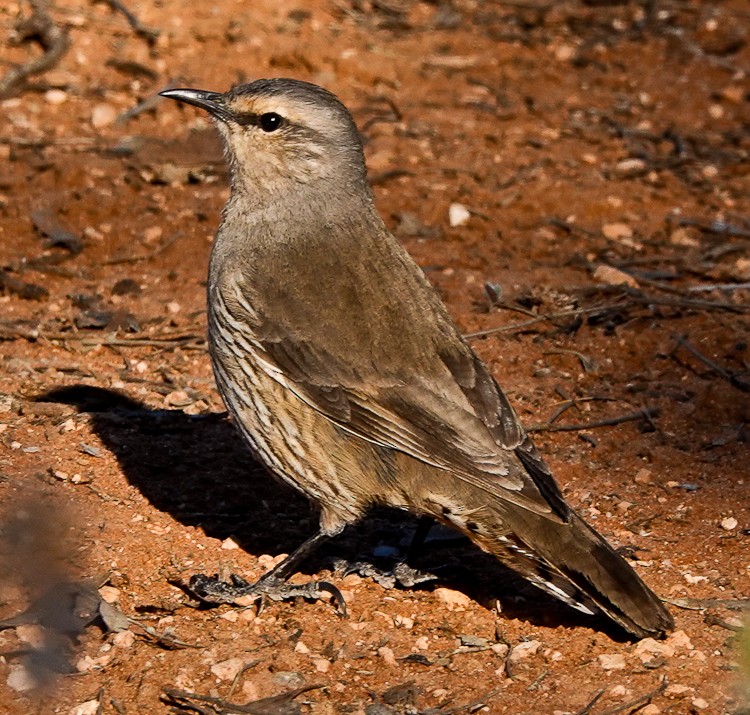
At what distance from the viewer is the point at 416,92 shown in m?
11.7

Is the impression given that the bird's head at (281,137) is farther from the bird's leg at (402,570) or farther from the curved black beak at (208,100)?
the bird's leg at (402,570)

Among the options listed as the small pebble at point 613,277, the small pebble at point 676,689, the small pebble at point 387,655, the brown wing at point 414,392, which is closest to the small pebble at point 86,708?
the small pebble at point 387,655

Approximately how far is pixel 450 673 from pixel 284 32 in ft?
27.0

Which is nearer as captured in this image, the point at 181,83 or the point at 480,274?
the point at 480,274

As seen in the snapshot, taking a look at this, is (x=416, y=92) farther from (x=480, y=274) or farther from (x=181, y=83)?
(x=480, y=274)

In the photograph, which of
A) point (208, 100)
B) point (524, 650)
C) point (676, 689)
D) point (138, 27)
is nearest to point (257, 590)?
point (524, 650)

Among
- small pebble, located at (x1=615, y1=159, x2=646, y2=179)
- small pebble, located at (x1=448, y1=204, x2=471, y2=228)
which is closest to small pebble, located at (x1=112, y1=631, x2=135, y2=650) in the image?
small pebble, located at (x1=448, y1=204, x2=471, y2=228)

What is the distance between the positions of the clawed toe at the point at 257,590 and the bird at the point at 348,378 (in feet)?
0.04

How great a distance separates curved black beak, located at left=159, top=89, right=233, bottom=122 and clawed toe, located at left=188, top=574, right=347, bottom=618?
226 cm

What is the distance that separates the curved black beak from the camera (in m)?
6.43

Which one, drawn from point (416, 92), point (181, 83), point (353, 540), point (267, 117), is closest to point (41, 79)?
point (181, 83)

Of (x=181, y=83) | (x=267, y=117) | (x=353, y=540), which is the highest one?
(x=267, y=117)

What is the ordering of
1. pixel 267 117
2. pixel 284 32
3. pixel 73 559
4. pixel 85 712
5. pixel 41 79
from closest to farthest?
pixel 85 712
pixel 73 559
pixel 267 117
pixel 41 79
pixel 284 32

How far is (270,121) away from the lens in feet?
20.9
